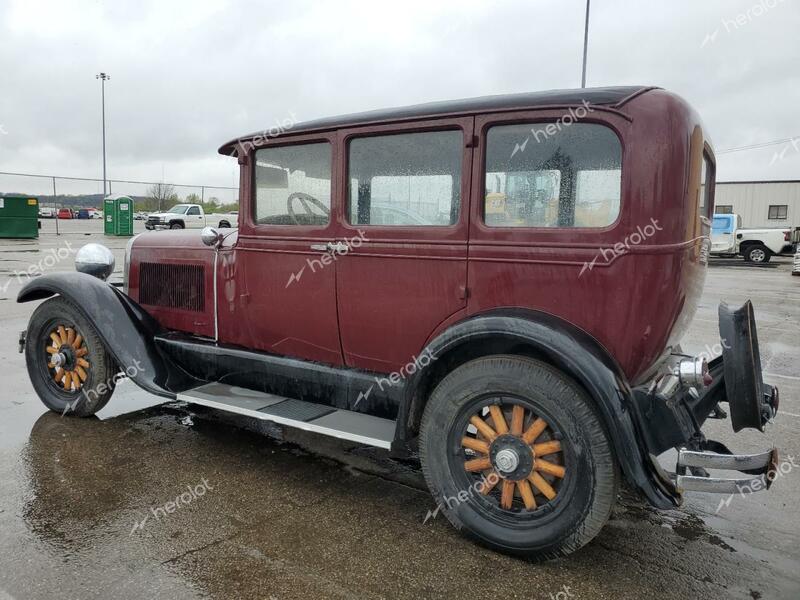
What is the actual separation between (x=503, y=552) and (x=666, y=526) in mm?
939

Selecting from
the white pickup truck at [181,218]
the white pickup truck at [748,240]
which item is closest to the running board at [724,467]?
the white pickup truck at [748,240]

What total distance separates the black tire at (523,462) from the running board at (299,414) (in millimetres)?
311

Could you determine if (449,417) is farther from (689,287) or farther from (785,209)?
(785,209)

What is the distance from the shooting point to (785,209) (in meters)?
30.5

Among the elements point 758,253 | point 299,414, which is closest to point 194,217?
point 758,253

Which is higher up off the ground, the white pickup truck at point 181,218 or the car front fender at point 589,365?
the white pickup truck at point 181,218

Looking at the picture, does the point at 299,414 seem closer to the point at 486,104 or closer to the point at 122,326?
the point at 122,326

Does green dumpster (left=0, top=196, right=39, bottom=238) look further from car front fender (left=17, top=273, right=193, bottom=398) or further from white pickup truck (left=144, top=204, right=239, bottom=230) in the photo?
car front fender (left=17, top=273, right=193, bottom=398)

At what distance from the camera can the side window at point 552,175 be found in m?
2.65

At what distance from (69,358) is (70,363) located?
0.04 metres

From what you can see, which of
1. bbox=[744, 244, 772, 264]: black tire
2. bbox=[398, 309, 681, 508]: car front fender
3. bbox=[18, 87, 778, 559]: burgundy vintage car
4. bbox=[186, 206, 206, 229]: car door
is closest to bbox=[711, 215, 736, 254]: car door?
bbox=[744, 244, 772, 264]: black tire

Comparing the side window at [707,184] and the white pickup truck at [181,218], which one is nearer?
the side window at [707,184]

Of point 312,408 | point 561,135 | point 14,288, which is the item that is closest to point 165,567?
point 312,408

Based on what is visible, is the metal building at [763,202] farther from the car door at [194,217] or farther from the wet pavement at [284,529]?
the wet pavement at [284,529]
